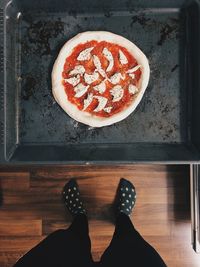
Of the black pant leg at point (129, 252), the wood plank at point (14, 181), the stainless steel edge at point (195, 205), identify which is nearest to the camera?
the black pant leg at point (129, 252)

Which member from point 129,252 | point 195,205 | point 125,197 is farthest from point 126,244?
point 195,205

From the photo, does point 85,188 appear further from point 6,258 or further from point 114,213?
point 6,258

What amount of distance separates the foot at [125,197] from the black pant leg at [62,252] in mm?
169

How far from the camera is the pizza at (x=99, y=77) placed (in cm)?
118

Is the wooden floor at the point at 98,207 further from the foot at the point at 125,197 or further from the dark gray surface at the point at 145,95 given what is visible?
the dark gray surface at the point at 145,95

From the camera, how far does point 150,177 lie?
1.47m

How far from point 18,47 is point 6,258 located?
0.83m

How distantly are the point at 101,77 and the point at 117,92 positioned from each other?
7 cm

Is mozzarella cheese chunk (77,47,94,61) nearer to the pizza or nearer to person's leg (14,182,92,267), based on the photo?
the pizza

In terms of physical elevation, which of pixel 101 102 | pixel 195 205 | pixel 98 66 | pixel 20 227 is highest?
pixel 98 66

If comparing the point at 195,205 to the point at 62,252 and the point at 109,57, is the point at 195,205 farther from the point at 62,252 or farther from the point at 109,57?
the point at 109,57

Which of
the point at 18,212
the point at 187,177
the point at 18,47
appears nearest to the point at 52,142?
the point at 18,47

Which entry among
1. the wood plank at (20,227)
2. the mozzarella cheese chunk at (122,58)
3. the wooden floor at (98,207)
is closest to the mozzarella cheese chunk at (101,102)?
the mozzarella cheese chunk at (122,58)

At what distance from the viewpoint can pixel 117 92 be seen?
3.89 ft
